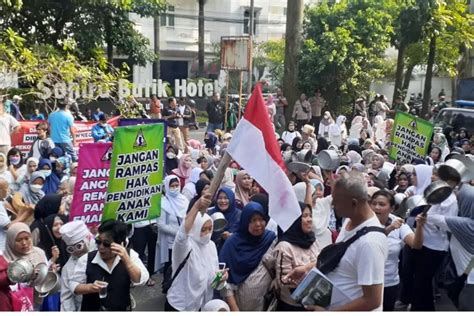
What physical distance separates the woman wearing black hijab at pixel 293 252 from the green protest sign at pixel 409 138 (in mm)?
4662

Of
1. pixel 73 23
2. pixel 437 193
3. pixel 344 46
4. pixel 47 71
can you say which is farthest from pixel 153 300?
pixel 73 23

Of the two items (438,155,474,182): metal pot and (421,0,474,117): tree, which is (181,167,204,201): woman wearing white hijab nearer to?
(438,155,474,182): metal pot

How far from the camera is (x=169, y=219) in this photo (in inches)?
277

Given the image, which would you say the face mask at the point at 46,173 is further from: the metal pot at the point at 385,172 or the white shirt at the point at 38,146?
the metal pot at the point at 385,172

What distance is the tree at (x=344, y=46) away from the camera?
2028cm

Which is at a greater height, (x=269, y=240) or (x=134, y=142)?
(x=134, y=142)

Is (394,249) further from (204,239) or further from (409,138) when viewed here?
(409,138)

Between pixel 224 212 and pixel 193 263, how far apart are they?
4.97 feet

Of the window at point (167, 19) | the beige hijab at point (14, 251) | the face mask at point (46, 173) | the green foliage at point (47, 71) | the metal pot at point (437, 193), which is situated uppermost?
the window at point (167, 19)

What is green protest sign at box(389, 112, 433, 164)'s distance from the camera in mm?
8773

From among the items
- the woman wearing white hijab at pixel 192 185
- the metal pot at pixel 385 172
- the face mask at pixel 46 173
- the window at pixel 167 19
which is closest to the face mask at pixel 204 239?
the woman wearing white hijab at pixel 192 185
